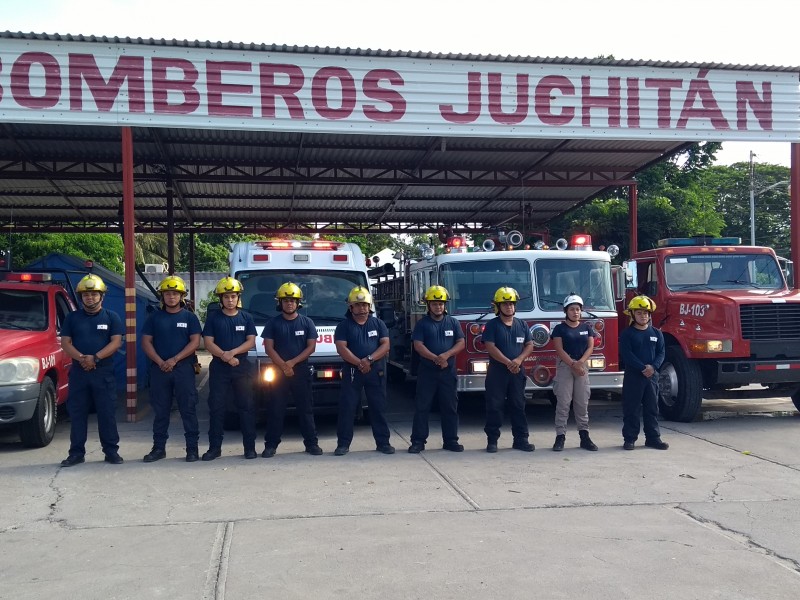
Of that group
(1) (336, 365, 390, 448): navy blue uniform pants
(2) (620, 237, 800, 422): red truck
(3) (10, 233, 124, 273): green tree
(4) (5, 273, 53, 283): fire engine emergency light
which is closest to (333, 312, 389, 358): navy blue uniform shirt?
(1) (336, 365, 390, 448): navy blue uniform pants

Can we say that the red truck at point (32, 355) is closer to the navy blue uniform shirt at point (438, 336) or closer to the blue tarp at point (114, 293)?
the blue tarp at point (114, 293)

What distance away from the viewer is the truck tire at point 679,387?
1098cm

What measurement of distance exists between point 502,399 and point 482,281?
2.10m

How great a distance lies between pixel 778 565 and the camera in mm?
5379

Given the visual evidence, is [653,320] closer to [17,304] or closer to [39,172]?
[17,304]

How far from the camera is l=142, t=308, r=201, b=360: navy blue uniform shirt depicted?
876cm

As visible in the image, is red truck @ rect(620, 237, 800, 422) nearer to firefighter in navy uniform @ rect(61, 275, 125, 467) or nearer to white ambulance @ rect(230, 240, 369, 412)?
white ambulance @ rect(230, 240, 369, 412)

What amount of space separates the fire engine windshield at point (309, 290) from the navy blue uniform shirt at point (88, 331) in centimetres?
223

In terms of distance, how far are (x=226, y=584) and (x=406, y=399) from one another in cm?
960

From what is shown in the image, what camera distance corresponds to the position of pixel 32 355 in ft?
30.0

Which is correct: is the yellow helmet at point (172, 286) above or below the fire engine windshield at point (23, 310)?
above

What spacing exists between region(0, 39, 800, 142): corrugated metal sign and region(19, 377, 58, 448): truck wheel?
4335 millimetres

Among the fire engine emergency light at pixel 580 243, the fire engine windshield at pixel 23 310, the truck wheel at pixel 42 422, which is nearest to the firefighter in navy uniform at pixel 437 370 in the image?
the fire engine emergency light at pixel 580 243

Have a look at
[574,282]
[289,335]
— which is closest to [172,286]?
[289,335]
